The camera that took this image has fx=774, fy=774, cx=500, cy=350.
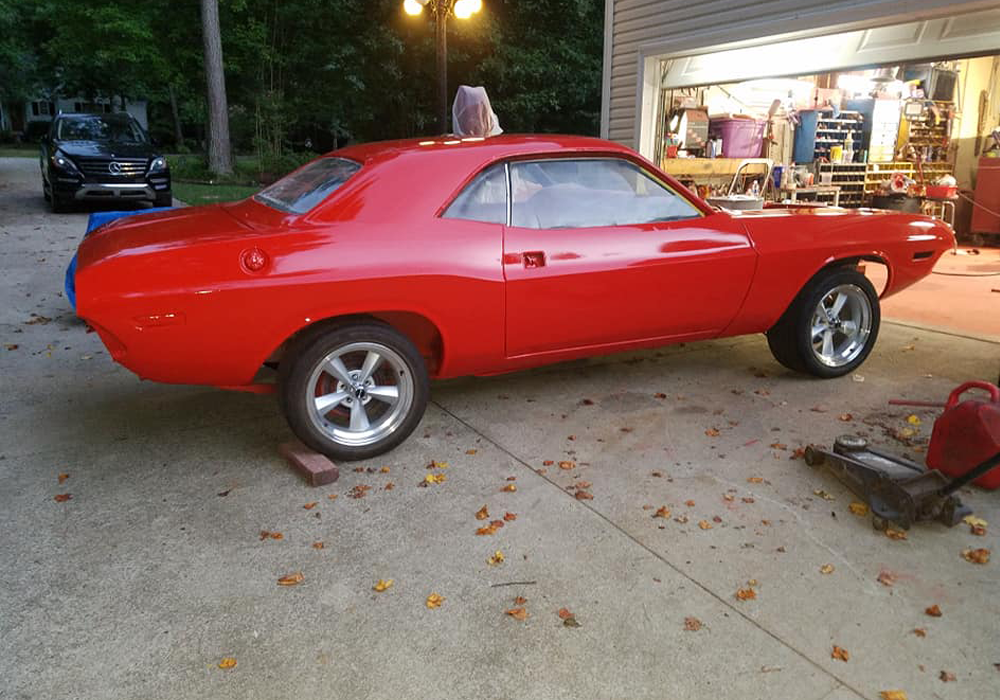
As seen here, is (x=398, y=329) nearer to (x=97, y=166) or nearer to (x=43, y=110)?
(x=97, y=166)

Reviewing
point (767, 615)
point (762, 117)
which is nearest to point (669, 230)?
point (767, 615)

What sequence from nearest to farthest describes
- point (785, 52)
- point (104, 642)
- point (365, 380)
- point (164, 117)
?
1. point (104, 642)
2. point (365, 380)
3. point (785, 52)
4. point (164, 117)

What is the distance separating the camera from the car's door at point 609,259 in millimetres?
4215

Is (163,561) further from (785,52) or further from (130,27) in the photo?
(130,27)

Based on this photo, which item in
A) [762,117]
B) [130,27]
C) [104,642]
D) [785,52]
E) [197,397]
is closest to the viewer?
[104,642]

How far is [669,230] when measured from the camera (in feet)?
15.0

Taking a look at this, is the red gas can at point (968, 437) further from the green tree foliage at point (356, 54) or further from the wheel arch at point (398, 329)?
the green tree foliage at point (356, 54)

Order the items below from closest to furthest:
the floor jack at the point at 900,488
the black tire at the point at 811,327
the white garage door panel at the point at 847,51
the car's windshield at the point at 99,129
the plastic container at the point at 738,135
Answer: the floor jack at the point at 900,488 → the black tire at the point at 811,327 → the white garage door panel at the point at 847,51 → the plastic container at the point at 738,135 → the car's windshield at the point at 99,129

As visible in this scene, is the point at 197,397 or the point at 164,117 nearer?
the point at 197,397

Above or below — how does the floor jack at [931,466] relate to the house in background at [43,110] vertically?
below

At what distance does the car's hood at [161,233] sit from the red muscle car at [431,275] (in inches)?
0.7

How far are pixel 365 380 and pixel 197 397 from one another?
162 cm

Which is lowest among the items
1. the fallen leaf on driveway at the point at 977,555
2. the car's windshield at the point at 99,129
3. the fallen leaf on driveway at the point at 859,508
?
the fallen leaf on driveway at the point at 977,555

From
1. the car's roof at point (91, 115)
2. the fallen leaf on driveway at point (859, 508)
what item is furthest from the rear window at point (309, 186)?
the car's roof at point (91, 115)
